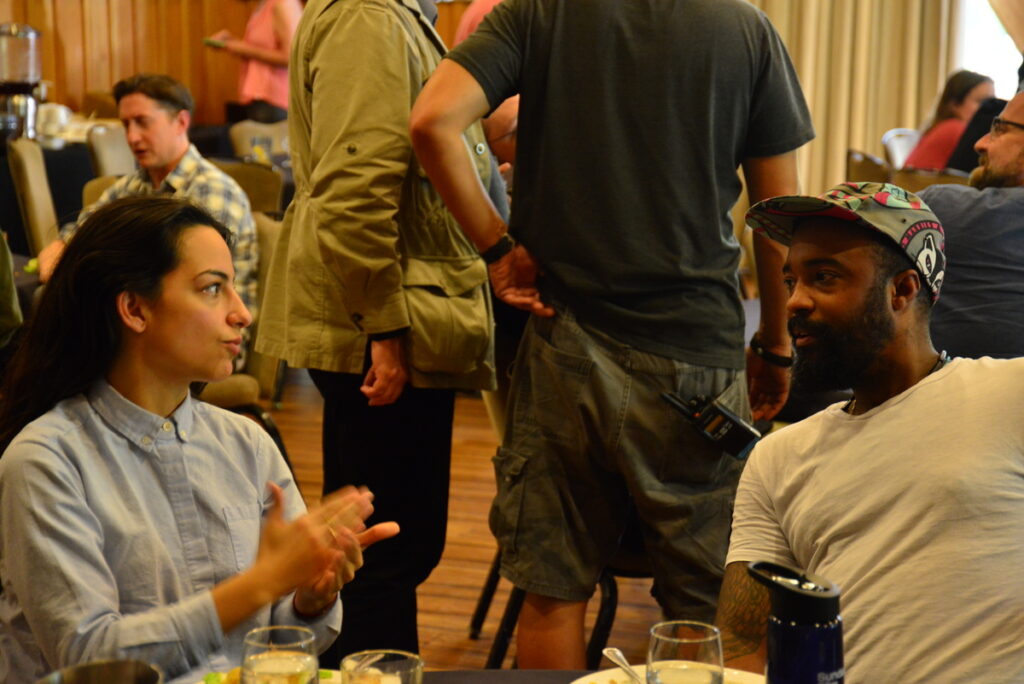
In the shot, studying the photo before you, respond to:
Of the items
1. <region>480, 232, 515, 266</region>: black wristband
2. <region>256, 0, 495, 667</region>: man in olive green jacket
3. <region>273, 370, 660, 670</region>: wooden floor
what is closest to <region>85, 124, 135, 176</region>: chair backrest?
<region>273, 370, 660, 670</region>: wooden floor

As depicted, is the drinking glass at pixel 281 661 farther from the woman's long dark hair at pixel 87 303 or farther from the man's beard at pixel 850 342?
the man's beard at pixel 850 342

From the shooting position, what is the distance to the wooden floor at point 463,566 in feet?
10.1

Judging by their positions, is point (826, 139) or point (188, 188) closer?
point (188, 188)

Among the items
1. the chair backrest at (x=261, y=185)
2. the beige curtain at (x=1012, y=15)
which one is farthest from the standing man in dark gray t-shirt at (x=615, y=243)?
the chair backrest at (x=261, y=185)

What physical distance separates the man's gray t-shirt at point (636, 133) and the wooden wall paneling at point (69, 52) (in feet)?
29.5

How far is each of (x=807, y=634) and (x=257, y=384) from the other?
2733 millimetres

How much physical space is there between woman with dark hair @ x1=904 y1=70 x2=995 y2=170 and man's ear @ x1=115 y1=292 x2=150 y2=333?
469 cm

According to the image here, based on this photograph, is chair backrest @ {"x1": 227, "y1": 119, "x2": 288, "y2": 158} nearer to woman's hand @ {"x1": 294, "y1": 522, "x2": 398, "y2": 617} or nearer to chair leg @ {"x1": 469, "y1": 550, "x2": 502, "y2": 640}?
chair leg @ {"x1": 469, "y1": 550, "x2": 502, "y2": 640}

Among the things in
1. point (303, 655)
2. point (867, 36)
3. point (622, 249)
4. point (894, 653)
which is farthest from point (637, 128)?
point (867, 36)

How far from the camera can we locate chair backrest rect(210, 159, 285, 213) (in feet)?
16.3

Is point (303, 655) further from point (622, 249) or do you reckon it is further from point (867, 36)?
point (867, 36)

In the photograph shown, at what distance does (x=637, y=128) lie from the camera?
2.06 metres

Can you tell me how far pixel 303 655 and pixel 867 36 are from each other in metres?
7.56

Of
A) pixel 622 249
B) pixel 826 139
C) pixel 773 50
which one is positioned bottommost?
pixel 826 139
